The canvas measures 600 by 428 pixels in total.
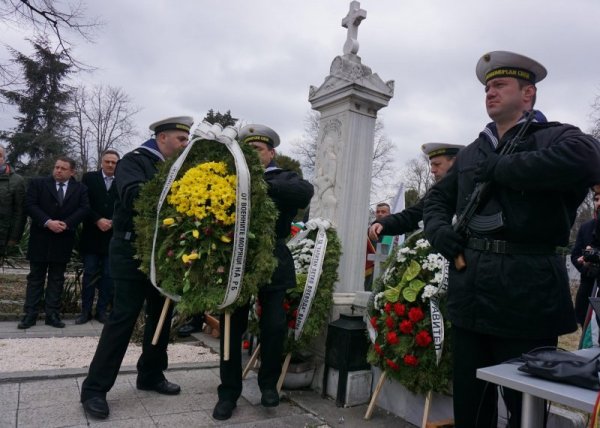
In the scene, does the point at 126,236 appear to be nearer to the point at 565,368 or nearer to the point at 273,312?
the point at 273,312

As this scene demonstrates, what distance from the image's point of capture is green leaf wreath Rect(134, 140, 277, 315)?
127 inches

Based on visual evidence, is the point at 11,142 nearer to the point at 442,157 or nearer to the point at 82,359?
the point at 82,359

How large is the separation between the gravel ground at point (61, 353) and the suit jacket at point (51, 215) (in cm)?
113

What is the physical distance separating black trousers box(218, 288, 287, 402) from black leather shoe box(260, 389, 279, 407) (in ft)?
0.13

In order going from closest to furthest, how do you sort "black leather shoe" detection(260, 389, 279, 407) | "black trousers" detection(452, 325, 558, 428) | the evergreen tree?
"black trousers" detection(452, 325, 558, 428), "black leather shoe" detection(260, 389, 279, 407), the evergreen tree

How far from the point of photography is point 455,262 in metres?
2.43

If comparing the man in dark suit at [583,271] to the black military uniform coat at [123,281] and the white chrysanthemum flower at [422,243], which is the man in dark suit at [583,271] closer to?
the white chrysanthemum flower at [422,243]

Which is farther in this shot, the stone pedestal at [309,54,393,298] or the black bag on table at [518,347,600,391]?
the stone pedestal at [309,54,393,298]

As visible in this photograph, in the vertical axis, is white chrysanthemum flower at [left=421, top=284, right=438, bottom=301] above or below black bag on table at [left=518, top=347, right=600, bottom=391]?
above

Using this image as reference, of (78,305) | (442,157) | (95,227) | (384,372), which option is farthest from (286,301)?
(78,305)

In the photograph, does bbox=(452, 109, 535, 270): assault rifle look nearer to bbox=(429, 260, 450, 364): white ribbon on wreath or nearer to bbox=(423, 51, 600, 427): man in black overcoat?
bbox=(423, 51, 600, 427): man in black overcoat

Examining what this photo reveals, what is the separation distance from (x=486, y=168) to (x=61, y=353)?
457cm

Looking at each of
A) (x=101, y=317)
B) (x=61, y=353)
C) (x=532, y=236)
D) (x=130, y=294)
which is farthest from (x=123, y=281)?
(x=101, y=317)

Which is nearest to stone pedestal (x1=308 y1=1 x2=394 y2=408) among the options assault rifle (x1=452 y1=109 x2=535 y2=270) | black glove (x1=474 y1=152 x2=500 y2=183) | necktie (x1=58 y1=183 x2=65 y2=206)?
assault rifle (x1=452 y1=109 x2=535 y2=270)
